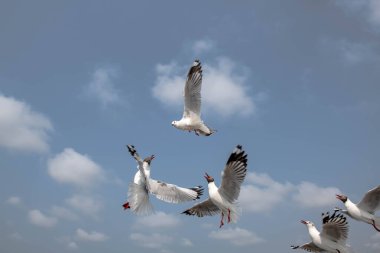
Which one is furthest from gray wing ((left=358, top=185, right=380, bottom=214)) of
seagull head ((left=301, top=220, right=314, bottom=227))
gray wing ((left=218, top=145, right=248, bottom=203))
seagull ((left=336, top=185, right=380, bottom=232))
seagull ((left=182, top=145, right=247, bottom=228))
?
gray wing ((left=218, top=145, right=248, bottom=203))

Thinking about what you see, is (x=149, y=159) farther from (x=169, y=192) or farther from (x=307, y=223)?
(x=307, y=223)

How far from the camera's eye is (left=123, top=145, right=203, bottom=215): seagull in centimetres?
1318

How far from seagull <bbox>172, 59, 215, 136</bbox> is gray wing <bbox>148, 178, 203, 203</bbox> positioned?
6.70ft

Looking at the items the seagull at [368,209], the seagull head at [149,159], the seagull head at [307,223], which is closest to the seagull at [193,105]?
the seagull head at [149,159]

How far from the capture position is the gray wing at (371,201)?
1406 centimetres

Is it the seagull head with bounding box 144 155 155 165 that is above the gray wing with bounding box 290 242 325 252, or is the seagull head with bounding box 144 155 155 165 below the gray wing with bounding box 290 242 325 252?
above

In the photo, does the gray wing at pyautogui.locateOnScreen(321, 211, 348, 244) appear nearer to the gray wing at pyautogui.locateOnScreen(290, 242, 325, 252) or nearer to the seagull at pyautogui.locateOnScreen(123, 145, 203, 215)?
the gray wing at pyautogui.locateOnScreen(290, 242, 325, 252)

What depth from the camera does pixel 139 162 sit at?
12.8 meters

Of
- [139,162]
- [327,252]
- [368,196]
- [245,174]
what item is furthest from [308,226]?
[139,162]

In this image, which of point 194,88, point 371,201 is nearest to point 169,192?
point 194,88

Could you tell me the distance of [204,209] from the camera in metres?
15.0

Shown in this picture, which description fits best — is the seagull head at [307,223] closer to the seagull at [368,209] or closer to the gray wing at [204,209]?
the seagull at [368,209]

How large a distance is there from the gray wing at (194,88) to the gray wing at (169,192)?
102 inches

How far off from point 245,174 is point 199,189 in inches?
139
